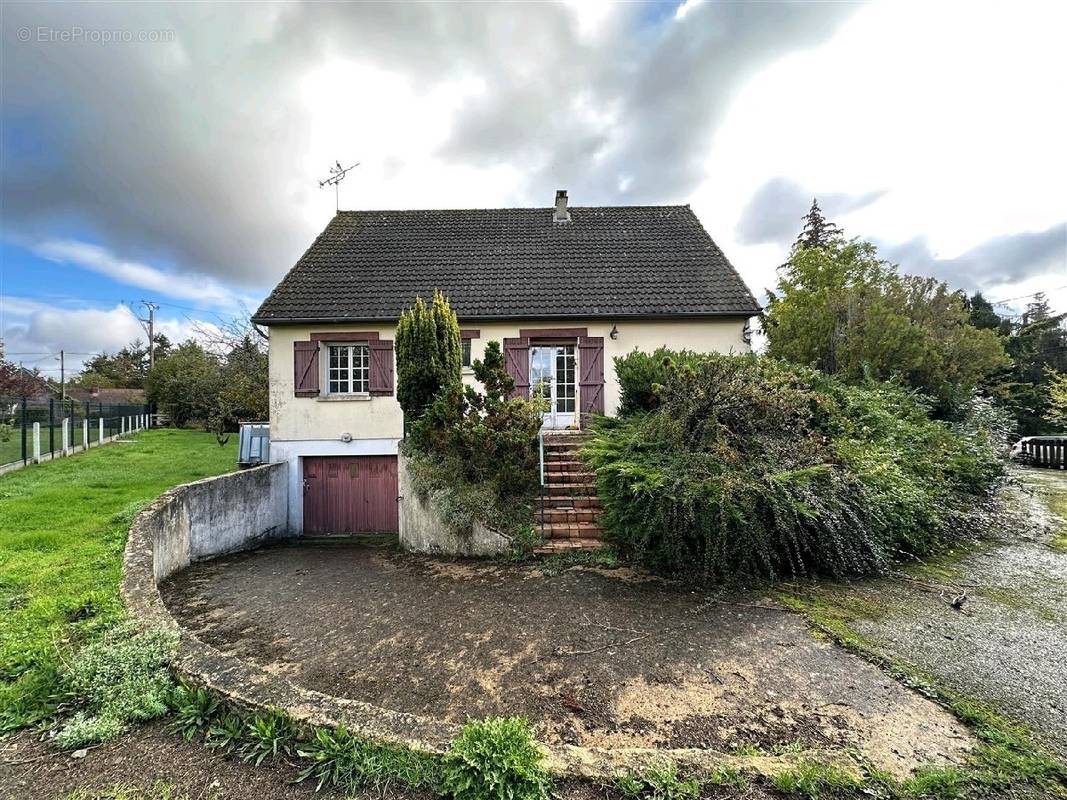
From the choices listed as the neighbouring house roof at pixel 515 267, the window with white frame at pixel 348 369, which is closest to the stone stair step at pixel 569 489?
the neighbouring house roof at pixel 515 267

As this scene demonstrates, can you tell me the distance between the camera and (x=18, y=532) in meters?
5.61

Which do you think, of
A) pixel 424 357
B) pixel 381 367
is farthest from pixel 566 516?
pixel 381 367

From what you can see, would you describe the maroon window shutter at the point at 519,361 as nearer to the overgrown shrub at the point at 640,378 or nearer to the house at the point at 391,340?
the house at the point at 391,340

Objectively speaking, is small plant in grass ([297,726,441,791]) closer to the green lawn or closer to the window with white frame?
the green lawn

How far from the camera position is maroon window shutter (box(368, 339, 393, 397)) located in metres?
9.92

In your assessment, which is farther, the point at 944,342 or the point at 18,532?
the point at 944,342

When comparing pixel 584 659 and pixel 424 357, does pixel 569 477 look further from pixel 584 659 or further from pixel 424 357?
pixel 584 659

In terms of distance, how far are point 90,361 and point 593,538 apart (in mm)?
55729

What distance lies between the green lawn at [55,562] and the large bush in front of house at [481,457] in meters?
3.49

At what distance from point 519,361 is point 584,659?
24.2 ft

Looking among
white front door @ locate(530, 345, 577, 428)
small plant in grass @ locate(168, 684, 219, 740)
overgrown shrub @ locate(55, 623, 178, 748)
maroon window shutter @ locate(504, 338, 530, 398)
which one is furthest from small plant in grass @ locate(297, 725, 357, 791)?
white front door @ locate(530, 345, 577, 428)

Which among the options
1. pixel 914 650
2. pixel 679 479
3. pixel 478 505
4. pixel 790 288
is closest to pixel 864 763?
pixel 914 650

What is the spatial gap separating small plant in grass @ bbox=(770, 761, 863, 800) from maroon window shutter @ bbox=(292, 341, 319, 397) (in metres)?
A: 10.0

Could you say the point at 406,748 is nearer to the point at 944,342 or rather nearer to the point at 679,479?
the point at 679,479
